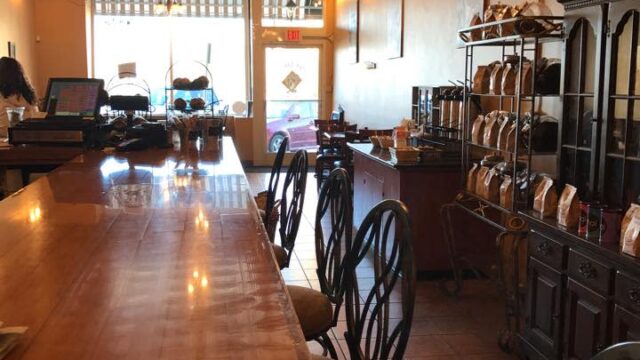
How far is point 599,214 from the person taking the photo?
8.14ft

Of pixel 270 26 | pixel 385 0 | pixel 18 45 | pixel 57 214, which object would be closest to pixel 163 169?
pixel 57 214

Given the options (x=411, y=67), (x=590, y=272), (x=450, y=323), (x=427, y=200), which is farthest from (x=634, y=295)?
(x=411, y=67)

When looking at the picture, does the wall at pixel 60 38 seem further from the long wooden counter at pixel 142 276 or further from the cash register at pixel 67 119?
the long wooden counter at pixel 142 276

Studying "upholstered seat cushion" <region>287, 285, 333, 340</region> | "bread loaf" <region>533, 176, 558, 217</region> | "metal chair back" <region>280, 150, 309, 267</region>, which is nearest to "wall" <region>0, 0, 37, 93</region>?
"metal chair back" <region>280, 150, 309, 267</region>

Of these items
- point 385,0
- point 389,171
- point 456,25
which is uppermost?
point 385,0

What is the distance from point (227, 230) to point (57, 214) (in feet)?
2.16

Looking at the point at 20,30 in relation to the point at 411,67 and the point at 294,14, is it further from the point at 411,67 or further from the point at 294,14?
the point at 411,67

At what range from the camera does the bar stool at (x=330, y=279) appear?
2279mm

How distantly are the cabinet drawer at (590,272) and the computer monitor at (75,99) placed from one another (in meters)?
3.00

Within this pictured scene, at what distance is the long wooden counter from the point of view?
1215mm

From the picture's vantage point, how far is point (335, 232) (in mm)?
2461

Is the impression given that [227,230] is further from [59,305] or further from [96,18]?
[96,18]

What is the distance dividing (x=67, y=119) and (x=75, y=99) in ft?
0.50

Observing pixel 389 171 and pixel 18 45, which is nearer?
pixel 389 171
